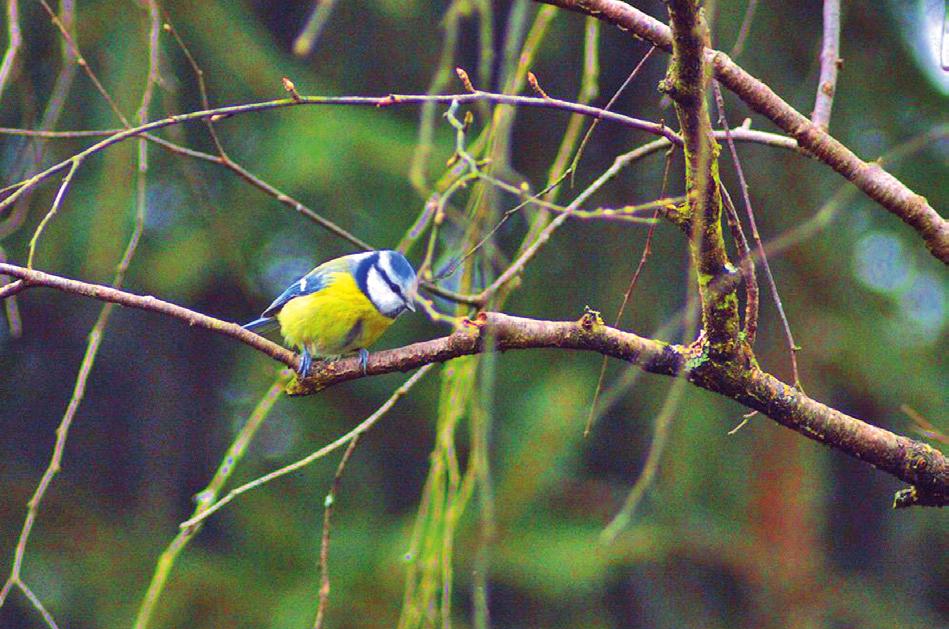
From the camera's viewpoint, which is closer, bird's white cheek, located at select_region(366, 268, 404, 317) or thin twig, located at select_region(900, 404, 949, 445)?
thin twig, located at select_region(900, 404, 949, 445)

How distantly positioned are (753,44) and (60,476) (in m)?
3.73

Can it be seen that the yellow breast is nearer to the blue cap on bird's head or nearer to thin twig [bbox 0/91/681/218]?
the blue cap on bird's head

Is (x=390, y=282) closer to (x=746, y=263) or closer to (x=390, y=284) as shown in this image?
(x=390, y=284)

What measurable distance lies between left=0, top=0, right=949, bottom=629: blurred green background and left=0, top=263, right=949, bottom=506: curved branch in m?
2.38

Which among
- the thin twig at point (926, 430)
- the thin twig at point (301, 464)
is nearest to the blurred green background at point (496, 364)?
the thin twig at point (926, 430)

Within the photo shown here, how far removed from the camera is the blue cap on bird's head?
235 centimetres

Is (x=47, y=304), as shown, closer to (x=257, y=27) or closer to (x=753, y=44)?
(x=257, y=27)

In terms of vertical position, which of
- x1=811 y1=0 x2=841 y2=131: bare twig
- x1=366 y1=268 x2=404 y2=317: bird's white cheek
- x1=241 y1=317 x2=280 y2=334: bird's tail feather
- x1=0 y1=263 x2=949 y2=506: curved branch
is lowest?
x1=0 y1=263 x2=949 y2=506: curved branch

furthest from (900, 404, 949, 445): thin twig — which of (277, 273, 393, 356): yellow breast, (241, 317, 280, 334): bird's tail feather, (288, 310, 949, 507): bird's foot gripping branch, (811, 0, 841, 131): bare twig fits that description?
(241, 317, 280, 334): bird's tail feather

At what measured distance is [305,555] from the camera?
4457mm

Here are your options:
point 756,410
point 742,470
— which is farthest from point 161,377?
point 756,410

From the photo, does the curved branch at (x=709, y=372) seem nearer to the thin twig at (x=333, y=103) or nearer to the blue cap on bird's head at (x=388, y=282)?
the thin twig at (x=333, y=103)

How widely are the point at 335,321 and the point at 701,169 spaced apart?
1.47m

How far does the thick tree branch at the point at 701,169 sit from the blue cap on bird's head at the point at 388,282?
1027 millimetres
